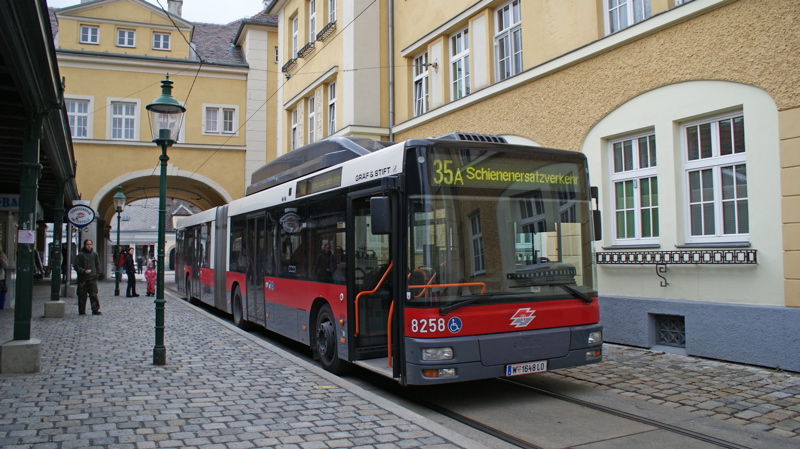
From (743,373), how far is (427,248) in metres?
4.49

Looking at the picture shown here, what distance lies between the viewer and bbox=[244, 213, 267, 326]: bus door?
461 inches

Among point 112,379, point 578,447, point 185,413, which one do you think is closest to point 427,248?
point 578,447

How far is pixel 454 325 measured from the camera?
6324 mm

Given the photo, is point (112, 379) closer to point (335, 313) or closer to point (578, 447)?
point (335, 313)

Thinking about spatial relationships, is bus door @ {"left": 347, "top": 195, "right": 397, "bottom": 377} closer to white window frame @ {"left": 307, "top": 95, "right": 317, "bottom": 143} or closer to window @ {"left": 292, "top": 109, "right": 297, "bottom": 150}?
white window frame @ {"left": 307, "top": 95, "right": 317, "bottom": 143}

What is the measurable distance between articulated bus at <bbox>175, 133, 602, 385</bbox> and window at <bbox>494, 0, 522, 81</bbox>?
6402mm

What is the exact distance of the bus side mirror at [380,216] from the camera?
643 centimetres

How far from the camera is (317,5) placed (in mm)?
22016

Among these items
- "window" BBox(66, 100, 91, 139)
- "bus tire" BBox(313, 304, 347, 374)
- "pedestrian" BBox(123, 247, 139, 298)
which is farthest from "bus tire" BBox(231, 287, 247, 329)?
"window" BBox(66, 100, 91, 139)

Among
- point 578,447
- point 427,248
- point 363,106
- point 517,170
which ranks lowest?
point 578,447

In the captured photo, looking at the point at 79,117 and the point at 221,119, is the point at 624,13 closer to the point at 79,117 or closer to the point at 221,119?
the point at 221,119

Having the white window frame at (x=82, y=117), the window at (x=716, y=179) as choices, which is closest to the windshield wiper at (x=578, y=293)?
the window at (x=716, y=179)

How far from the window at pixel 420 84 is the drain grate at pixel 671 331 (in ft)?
29.3

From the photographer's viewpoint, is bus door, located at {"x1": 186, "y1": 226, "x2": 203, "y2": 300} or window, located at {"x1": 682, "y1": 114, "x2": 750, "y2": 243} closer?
window, located at {"x1": 682, "y1": 114, "x2": 750, "y2": 243}
